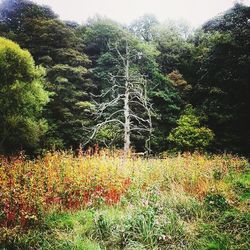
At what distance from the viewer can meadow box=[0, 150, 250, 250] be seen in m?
4.48

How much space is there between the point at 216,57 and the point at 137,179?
1779 centimetres

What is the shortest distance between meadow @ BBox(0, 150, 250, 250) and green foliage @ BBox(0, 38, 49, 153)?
31.5 feet

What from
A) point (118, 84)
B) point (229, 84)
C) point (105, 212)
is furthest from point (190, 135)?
point (105, 212)

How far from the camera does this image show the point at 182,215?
5488mm

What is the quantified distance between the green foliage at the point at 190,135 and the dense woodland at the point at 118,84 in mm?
66

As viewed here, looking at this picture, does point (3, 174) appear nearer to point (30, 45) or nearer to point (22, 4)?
point (30, 45)

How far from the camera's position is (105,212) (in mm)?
5676

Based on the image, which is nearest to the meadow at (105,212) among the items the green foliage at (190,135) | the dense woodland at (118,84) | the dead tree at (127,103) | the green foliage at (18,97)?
the dead tree at (127,103)

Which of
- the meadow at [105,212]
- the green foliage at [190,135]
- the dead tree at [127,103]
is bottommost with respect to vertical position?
the meadow at [105,212]

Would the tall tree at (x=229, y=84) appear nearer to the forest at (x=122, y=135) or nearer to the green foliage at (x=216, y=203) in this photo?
the forest at (x=122, y=135)

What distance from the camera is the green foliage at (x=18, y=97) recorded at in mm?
16719

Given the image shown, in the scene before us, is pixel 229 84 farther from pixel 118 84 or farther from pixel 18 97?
pixel 18 97

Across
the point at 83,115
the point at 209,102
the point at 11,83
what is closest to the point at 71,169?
the point at 11,83

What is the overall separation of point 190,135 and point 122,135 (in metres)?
5.62
